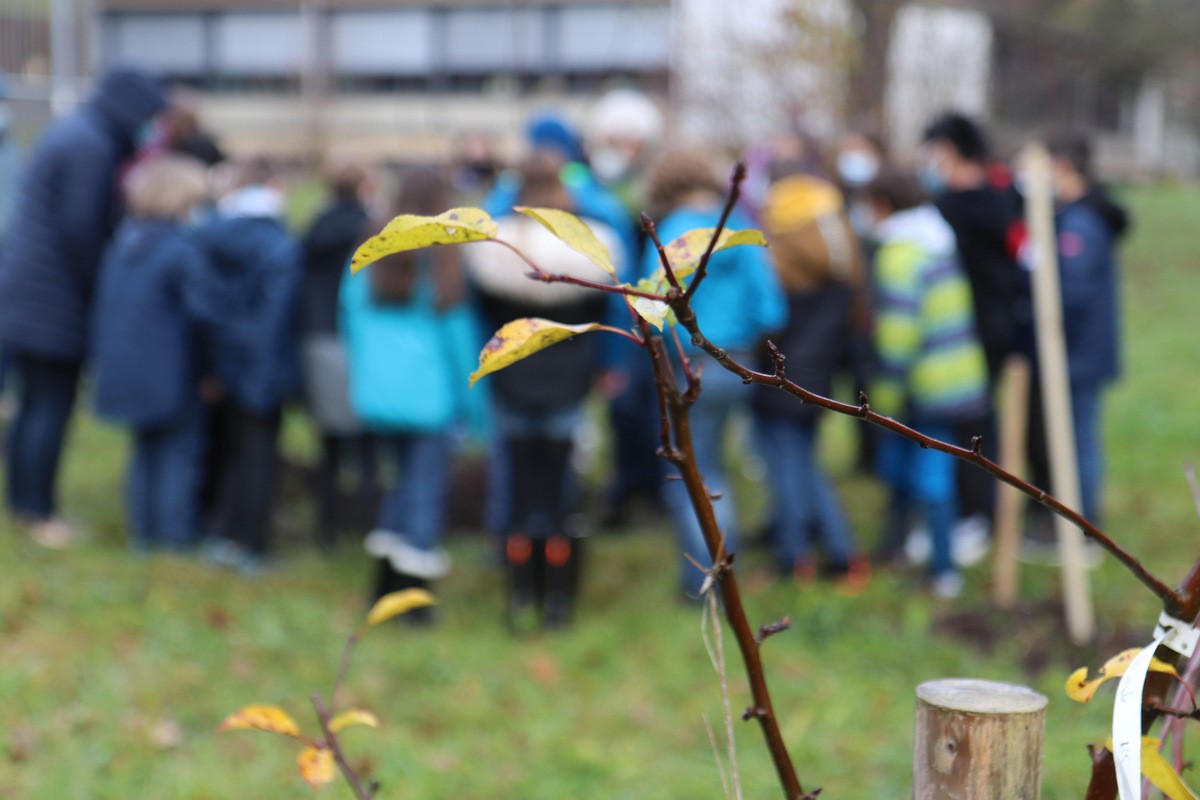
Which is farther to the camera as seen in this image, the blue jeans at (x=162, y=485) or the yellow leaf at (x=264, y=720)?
the blue jeans at (x=162, y=485)

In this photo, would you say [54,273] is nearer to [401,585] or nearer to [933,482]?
[401,585]

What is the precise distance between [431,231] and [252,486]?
4689 millimetres

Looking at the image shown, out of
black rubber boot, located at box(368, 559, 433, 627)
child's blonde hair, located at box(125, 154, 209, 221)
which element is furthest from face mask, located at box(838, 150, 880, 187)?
child's blonde hair, located at box(125, 154, 209, 221)

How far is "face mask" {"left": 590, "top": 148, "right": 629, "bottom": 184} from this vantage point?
22.1 feet

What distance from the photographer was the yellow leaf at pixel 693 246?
113 centimetres

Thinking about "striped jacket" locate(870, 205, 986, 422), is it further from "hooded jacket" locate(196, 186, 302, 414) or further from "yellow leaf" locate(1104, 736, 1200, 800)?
"yellow leaf" locate(1104, 736, 1200, 800)

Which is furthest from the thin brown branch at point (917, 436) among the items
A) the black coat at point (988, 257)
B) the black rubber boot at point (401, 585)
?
the black coat at point (988, 257)

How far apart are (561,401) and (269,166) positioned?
1885mm

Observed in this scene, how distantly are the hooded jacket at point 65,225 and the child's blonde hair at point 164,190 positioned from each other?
27cm

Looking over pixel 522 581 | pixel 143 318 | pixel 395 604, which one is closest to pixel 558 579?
pixel 522 581

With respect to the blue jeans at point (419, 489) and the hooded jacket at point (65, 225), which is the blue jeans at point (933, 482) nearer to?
the blue jeans at point (419, 489)

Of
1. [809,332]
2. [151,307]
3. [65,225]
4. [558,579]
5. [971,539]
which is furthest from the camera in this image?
[971,539]

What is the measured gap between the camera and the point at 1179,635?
1145 mm

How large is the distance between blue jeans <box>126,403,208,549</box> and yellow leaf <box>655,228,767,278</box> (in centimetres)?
465
